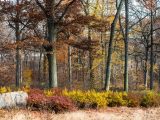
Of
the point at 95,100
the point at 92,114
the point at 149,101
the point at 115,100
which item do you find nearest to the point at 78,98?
the point at 95,100

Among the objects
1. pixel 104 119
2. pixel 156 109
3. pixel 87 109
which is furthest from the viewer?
pixel 156 109

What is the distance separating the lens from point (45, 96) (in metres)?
16.9

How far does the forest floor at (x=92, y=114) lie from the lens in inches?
549

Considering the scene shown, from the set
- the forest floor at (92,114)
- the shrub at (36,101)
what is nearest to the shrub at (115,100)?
the forest floor at (92,114)

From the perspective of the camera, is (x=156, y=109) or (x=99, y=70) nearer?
(x=156, y=109)

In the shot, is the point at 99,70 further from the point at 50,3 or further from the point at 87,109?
the point at 87,109

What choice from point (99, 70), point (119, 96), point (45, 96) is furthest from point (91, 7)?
point (45, 96)

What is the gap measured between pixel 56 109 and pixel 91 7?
2191 cm

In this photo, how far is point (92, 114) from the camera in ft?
54.1

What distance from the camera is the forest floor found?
13936 mm

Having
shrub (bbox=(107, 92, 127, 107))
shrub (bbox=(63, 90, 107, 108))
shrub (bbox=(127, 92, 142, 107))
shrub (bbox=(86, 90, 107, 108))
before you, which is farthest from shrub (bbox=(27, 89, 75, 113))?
shrub (bbox=(127, 92, 142, 107))

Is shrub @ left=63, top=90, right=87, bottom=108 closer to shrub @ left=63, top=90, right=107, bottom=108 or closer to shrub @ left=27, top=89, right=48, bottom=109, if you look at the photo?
shrub @ left=63, top=90, right=107, bottom=108

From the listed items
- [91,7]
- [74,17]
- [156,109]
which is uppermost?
[91,7]

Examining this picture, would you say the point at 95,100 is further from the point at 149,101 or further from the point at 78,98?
the point at 149,101
